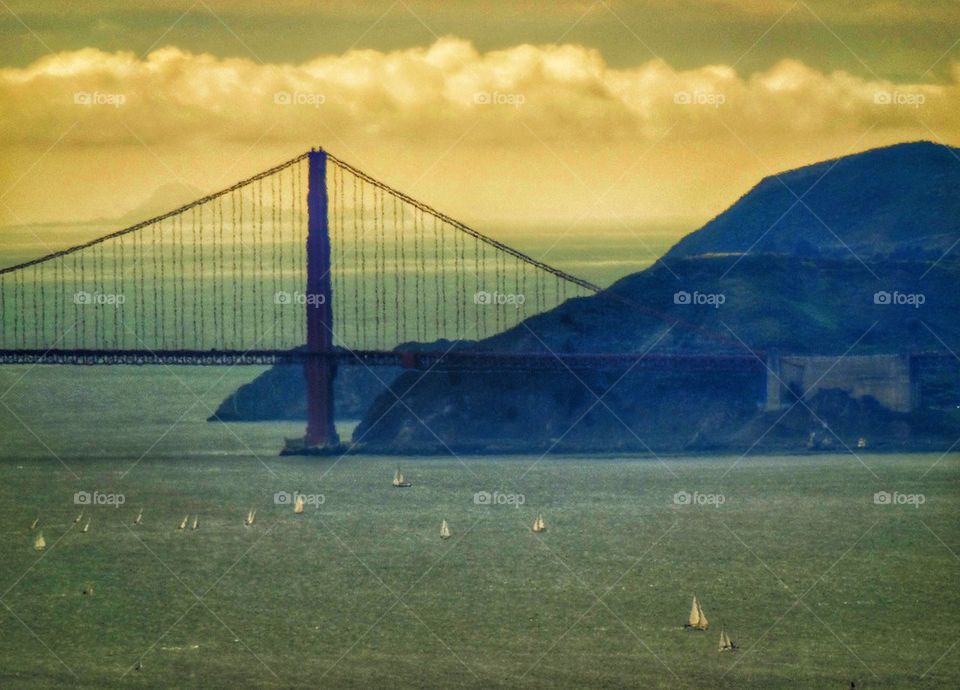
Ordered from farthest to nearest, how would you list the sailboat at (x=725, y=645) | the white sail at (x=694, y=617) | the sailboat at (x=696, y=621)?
the white sail at (x=694, y=617) < the sailboat at (x=696, y=621) < the sailboat at (x=725, y=645)

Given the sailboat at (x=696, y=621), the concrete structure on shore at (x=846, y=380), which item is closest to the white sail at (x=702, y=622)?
the sailboat at (x=696, y=621)

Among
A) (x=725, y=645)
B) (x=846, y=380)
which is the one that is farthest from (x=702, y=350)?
(x=725, y=645)

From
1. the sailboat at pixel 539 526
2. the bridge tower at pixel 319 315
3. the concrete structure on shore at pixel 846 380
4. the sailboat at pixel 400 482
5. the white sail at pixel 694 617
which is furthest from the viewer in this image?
the concrete structure on shore at pixel 846 380

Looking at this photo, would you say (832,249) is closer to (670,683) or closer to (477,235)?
(477,235)

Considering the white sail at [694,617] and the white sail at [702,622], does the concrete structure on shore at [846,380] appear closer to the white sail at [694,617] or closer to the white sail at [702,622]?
the white sail at [702,622]

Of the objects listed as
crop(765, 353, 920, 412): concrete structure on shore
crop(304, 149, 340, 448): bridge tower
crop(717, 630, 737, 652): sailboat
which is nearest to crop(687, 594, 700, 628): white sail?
crop(717, 630, 737, 652): sailboat

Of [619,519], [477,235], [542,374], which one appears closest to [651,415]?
[542,374]
